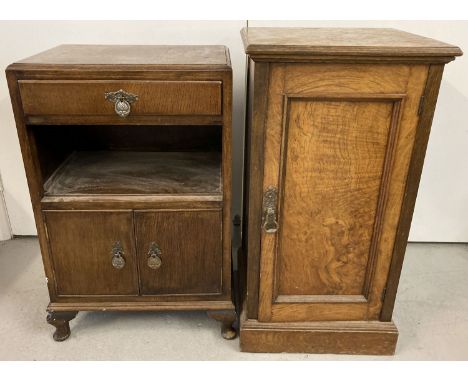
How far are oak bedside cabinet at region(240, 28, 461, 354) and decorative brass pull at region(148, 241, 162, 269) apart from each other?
0.92ft

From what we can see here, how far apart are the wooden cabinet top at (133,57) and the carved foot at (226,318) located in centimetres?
76

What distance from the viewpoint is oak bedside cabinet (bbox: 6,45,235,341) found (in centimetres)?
117

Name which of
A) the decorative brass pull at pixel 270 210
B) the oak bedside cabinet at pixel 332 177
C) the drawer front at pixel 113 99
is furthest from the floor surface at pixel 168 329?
the drawer front at pixel 113 99

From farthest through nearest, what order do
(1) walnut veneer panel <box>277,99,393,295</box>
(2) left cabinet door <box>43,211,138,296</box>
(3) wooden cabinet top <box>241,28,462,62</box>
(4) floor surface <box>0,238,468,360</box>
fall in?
(4) floor surface <box>0,238,468,360</box> → (2) left cabinet door <box>43,211,138,296</box> → (1) walnut veneer panel <box>277,99,393,295</box> → (3) wooden cabinet top <box>241,28,462,62</box>

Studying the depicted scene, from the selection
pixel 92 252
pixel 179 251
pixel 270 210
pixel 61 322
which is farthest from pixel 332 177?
pixel 61 322

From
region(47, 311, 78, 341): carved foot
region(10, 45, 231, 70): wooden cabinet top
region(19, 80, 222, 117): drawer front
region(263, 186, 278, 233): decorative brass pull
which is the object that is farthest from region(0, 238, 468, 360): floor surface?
region(10, 45, 231, 70): wooden cabinet top

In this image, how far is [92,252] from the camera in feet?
4.51

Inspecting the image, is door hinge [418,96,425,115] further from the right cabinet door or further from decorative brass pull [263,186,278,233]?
decorative brass pull [263,186,278,233]

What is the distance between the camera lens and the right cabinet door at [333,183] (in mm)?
1114

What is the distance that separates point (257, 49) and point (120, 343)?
3.34 feet

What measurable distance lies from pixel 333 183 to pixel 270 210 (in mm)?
185

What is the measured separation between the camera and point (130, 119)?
1.21 m
